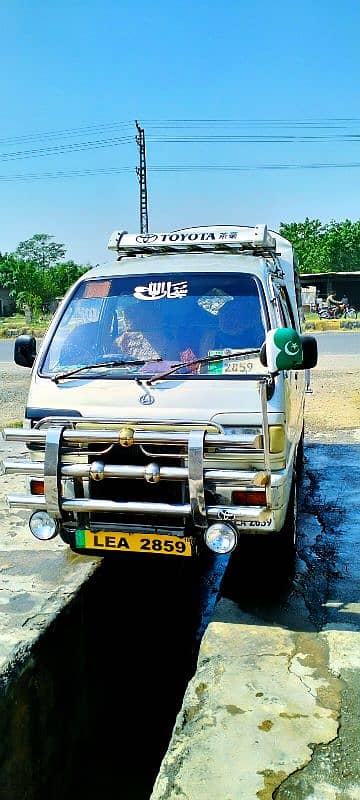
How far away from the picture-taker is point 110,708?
5.33 metres

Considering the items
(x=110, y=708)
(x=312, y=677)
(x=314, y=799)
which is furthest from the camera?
(x=110, y=708)

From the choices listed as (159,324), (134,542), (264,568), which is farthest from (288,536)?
(159,324)

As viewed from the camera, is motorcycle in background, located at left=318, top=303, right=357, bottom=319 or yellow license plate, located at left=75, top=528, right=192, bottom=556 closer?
yellow license plate, located at left=75, top=528, right=192, bottom=556

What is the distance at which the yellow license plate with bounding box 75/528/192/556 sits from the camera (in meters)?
3.95

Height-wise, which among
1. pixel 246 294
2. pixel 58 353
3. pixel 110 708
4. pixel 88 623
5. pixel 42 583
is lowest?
pixel 110 708

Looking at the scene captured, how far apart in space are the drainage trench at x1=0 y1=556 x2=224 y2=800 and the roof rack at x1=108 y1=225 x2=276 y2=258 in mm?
2431

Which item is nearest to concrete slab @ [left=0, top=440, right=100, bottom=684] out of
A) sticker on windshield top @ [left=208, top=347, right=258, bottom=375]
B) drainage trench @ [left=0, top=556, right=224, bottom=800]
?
drainage trench @ [left=0, top=556, right=224, bottom=800]

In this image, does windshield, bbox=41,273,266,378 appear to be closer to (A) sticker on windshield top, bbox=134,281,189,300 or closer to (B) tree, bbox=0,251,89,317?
(A) sticker on windshield top, bbox=134,281,189,300

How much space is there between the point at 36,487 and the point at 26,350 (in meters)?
1.20

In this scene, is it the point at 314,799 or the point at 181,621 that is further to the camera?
the point at 181,621

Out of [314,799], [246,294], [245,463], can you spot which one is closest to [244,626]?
[245,463]

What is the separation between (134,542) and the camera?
4023 millimetres

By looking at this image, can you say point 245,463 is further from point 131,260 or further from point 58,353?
point 131,260

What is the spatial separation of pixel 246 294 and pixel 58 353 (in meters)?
1.33
